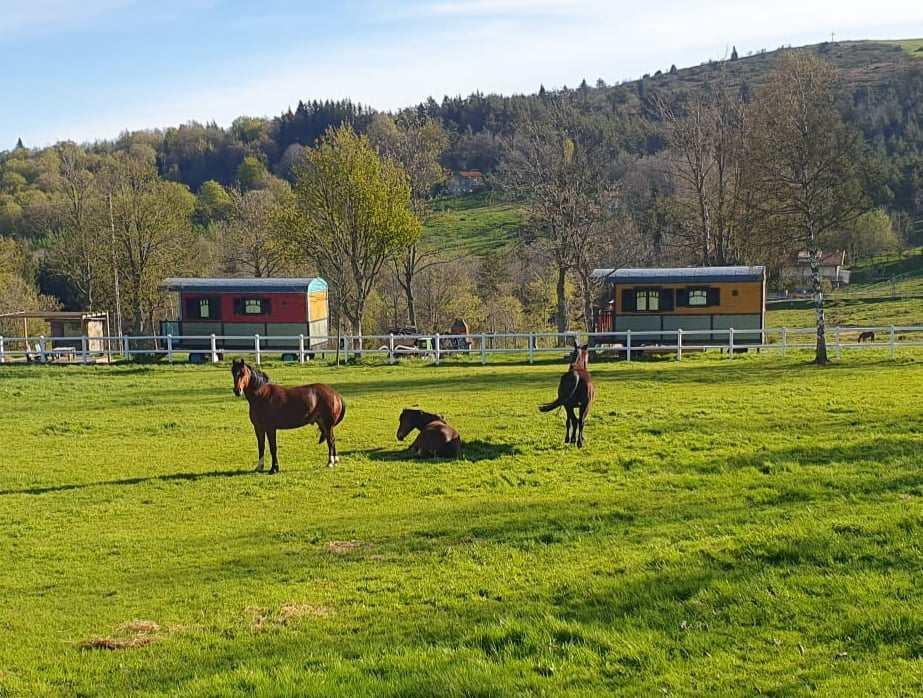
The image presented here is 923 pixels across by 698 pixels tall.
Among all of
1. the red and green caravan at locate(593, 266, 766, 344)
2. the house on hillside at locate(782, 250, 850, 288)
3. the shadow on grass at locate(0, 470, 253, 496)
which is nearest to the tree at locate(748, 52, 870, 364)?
the red and green caravan at locate(593, 266, 766, 344)

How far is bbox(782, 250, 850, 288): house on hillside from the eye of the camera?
223 ft

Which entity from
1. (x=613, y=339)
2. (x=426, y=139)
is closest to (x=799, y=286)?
(x=426, y=139)

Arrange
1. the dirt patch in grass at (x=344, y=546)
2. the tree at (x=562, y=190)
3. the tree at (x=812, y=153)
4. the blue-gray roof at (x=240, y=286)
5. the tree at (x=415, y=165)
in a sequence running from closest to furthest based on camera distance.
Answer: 1. the dirt patch in grass at (x=344, y=546)
2. the tree at (x=812, y=153)
3. the blue-gray roof at (x=240, y=286)
4. the tree at (x=562, y=190)
5. the tree at (x=415, y=165)

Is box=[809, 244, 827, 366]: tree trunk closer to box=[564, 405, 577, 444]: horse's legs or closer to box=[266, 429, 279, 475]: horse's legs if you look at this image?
box=[564, 405, 577, 444]: horse's legs

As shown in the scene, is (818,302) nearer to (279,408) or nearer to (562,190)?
(562,190)

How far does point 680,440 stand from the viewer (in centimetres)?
1330

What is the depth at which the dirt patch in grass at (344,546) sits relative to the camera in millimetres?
8586

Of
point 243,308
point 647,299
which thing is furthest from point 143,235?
point 647,299

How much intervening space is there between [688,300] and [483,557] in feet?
83.4

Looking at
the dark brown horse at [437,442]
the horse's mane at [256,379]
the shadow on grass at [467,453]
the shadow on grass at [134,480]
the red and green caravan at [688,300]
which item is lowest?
the shadow on grass at [134,480]

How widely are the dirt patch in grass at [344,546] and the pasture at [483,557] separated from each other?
2.0 inches

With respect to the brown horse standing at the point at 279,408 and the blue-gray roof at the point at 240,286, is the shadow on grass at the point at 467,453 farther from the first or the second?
the blue-gray roof at the point at 240,286

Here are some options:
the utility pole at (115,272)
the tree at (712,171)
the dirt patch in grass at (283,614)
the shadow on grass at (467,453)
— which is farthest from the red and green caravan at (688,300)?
the dirt patch in grass at (283,614)

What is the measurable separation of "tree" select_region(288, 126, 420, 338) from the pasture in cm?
1981
